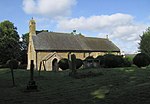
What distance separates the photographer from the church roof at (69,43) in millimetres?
55719

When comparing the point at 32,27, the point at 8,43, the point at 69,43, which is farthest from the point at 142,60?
the point at 8,43

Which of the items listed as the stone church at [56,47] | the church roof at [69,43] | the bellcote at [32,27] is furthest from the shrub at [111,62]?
the bellcote at [32,27]

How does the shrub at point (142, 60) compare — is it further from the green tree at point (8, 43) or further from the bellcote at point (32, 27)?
the green tree at point (8, 43)

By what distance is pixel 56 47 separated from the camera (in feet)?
186

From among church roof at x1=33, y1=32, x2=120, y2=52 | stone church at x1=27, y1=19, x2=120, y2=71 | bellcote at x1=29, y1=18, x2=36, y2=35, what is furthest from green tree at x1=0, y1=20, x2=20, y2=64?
church roof at x1=33, y1=32, x2=120, y2=52

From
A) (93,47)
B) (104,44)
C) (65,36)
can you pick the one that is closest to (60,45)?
(65,36)

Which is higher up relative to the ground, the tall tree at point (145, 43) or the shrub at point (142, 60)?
the tall tree at point (145, 43)

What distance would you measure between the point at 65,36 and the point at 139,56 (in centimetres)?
2785

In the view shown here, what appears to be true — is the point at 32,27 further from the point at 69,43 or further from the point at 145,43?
the point at 145,43

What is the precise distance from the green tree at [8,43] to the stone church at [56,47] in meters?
9.58

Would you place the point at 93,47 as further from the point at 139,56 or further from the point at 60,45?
the point at 139,56

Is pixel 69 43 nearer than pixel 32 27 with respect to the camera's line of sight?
No

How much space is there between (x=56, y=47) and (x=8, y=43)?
52.8ft

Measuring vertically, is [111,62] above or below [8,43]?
below
